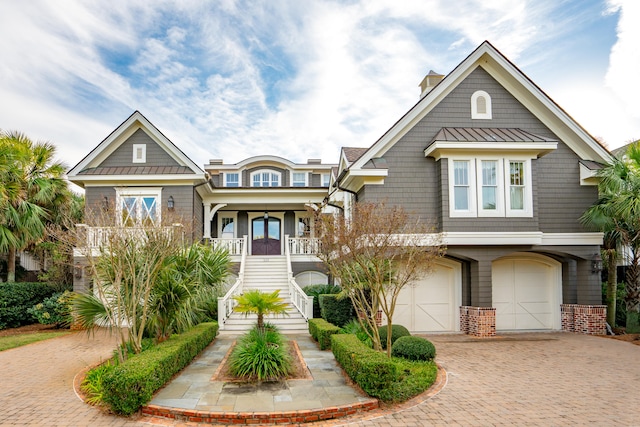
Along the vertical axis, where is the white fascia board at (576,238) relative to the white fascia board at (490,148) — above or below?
below

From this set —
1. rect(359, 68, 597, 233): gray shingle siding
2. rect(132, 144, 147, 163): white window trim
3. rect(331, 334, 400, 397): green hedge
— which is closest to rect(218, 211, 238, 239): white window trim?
rect(132, 144, 147, 163): white window trim

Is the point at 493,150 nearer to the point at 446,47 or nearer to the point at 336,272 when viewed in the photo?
the point at 446,47

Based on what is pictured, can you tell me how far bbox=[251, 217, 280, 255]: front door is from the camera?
2378 centimetres

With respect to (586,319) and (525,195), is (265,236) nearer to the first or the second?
(525,195)

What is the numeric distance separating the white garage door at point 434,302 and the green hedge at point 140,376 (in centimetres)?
829

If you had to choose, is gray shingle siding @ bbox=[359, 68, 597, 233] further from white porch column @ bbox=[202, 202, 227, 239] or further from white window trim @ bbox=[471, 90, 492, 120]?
white porch column @ bbox=[202, 202, 227, 239]

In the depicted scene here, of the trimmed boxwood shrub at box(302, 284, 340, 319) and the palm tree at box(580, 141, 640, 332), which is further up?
the palm tree at box(580, 141, 640, 332)

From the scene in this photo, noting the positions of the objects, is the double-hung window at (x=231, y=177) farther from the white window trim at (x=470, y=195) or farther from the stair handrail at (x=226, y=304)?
the white window trim at (x=470, y=195)

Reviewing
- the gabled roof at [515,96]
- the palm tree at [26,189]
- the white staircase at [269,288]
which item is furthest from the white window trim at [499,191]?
the palm tree at [26,189]

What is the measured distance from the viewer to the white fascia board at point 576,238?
47.9 ft

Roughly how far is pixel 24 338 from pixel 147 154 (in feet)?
27.1

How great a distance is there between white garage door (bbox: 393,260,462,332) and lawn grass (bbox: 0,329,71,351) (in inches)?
463

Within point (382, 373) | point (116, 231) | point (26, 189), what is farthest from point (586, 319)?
point (26, 189)

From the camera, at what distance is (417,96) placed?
66.1 ft
